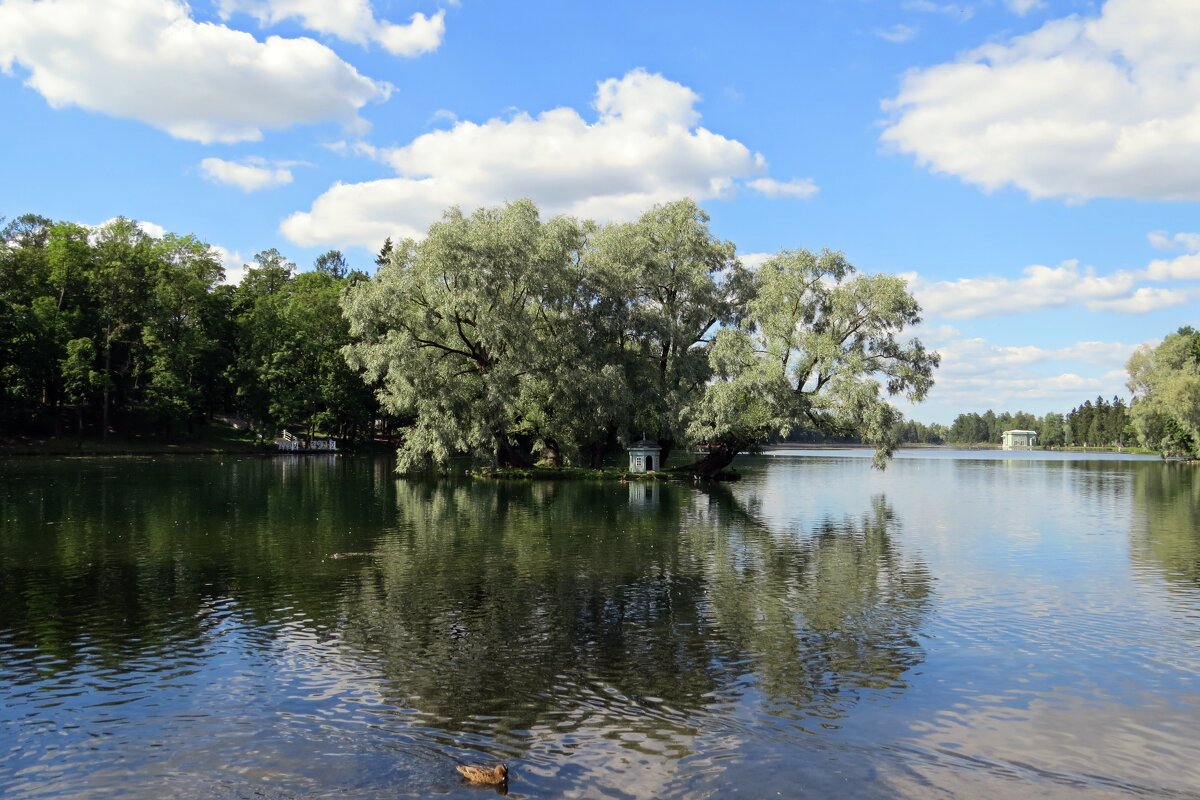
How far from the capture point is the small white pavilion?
67500mm

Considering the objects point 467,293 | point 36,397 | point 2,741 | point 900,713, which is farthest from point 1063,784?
point 36,397

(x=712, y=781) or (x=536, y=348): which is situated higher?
(x=536, y=348)

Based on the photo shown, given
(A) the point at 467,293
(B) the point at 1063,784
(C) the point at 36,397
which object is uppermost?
(A) the point at 467,293

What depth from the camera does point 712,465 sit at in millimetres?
69312

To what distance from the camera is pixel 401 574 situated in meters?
23.3

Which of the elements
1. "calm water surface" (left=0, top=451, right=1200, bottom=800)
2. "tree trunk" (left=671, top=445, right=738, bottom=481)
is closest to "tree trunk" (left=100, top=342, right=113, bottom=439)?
"tree trunk" (left=671, top=445, right=738, bottom=481)

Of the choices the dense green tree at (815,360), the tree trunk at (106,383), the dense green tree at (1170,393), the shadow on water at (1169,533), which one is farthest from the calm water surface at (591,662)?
the dense green tree at (1170,393)

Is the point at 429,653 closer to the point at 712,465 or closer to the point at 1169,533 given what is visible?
the point at 1169,533

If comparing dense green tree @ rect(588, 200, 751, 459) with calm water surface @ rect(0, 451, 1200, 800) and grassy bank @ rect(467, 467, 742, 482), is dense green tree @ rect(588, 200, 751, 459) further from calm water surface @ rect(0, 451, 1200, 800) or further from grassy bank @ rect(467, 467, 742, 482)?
calm water surface @ rect(0, 451, 1200, 800)

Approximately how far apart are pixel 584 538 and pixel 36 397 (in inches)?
3201

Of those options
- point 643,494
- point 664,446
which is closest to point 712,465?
point 664,446

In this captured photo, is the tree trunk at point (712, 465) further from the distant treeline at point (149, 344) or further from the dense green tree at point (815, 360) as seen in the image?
the distant treeline at point (149, 344)

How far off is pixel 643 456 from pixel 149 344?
5978 centimetres

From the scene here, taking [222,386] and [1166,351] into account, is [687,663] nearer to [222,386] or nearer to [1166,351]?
[222,386]
